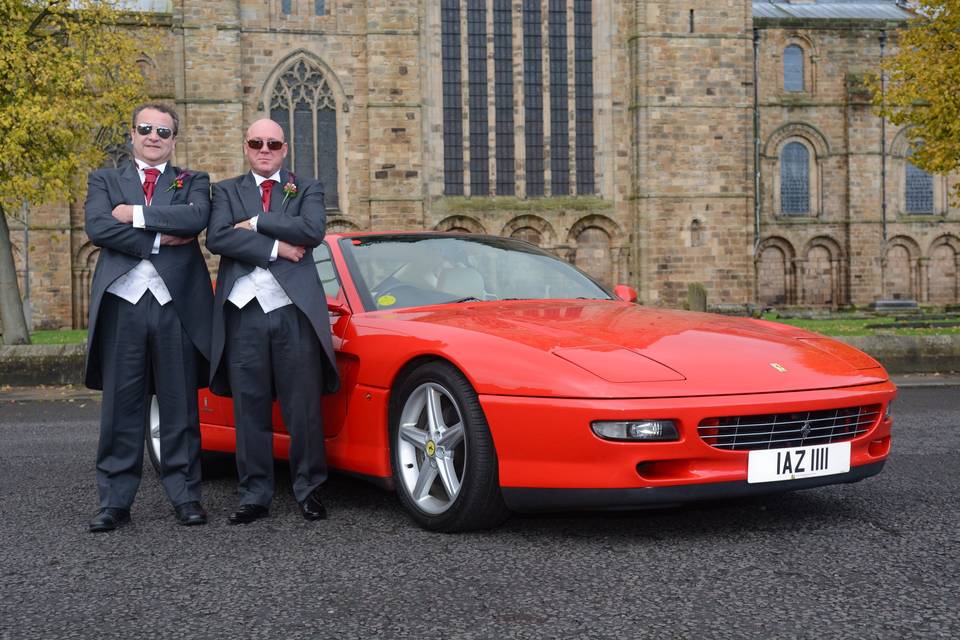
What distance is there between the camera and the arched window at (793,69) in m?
35.8

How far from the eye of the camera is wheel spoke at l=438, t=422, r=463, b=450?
382 centimetres

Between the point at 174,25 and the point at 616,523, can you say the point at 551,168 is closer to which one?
the point at 174,25

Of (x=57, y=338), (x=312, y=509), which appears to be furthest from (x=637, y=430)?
(x=57, y=338)

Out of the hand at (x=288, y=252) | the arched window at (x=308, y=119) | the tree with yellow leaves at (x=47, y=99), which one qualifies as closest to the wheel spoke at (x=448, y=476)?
the hand at (x=288, y=252)

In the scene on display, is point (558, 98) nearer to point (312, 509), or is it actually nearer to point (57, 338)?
point (57, 338)

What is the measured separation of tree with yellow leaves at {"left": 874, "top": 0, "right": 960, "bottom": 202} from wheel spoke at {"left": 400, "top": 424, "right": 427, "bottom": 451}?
Answer: 1468cm

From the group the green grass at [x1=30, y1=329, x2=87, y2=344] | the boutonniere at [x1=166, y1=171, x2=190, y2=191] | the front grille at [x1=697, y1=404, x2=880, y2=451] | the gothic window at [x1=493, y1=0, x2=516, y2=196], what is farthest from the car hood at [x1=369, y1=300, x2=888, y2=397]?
the gothic window at [x1=493, y1=0, x2=516, y2=196]

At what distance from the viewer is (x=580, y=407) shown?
344cm

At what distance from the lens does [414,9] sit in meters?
27.9

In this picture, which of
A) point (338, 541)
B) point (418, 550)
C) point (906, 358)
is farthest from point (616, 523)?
point (906, 358)

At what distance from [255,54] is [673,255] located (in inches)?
537

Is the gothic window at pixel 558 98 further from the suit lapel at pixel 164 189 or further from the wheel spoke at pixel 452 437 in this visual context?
the wheel spoke at pixel 452 437

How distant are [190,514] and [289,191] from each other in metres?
1.51

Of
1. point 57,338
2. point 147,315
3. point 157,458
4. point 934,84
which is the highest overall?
point 934,84
